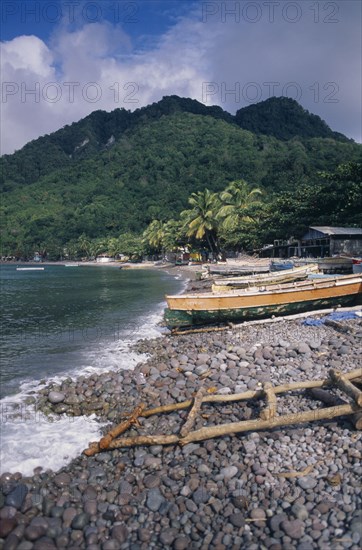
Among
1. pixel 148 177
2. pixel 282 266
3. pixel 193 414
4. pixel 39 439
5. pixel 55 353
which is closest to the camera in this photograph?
pixel 193 414

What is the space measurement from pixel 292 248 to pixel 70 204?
129425mm

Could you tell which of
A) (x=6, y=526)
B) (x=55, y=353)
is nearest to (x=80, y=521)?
(x=6, y=526)

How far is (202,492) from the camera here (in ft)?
18.0

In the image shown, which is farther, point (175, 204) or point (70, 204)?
point (70, 204)

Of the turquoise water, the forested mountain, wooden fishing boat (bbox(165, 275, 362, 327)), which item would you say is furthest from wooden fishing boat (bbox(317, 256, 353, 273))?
the forested mountain

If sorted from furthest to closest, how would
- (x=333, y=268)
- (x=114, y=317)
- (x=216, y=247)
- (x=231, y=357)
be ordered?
(x=216, y=247)
(x=333, y=268)
(x=114, y=317)
(x=231, y=357)

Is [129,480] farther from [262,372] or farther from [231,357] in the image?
[231,357]

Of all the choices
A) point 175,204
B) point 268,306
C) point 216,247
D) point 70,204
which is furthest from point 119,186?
point 268,306

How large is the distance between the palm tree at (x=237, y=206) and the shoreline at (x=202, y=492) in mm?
46096

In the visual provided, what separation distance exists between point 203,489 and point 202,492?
52 millimetres

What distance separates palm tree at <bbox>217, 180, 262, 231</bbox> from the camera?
2103 inches

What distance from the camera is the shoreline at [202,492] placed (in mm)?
4754

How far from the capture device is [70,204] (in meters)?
158

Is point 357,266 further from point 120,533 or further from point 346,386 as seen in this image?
point 120,533
